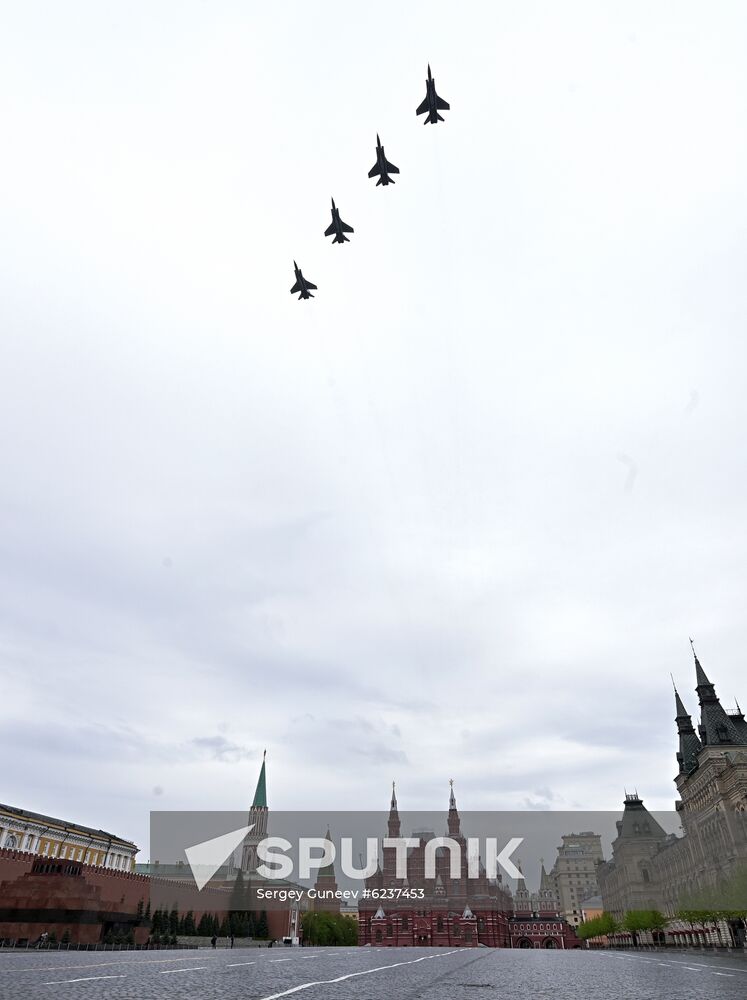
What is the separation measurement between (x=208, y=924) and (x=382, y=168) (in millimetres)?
85602

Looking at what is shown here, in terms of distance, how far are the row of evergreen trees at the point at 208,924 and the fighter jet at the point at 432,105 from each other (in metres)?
70.7

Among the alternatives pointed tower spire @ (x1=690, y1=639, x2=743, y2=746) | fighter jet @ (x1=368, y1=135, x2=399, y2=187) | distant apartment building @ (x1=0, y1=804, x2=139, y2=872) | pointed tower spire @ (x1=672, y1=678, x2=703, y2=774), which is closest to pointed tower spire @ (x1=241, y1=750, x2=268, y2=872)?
distant apartment building @ (x1=0, y1=804, x2=139, y2=872)

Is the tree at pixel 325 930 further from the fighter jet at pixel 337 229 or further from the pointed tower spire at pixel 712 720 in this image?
the fighter jet at pixel 337 229

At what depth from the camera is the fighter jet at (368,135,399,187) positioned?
97.0ft

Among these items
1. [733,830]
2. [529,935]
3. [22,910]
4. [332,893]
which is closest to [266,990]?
[22,910]

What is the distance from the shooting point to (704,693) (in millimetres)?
82375

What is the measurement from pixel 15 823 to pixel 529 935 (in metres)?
90.4

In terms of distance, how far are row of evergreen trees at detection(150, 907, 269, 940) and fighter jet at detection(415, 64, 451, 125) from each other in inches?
2785

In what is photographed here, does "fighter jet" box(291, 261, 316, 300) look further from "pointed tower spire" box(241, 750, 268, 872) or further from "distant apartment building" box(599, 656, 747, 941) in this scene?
"pointed tower spire" box(241, 750, 268, 872)

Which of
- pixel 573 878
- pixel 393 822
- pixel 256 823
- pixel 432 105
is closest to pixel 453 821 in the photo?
pixel 393 822

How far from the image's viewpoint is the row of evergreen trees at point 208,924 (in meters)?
69.3

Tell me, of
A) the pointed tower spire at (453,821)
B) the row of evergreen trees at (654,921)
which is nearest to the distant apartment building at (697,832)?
the row of evergreen trees at (654,921)

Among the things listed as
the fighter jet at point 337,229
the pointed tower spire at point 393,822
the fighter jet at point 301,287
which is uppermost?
the fighter jet at point 337,229

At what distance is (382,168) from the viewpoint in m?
29.9
